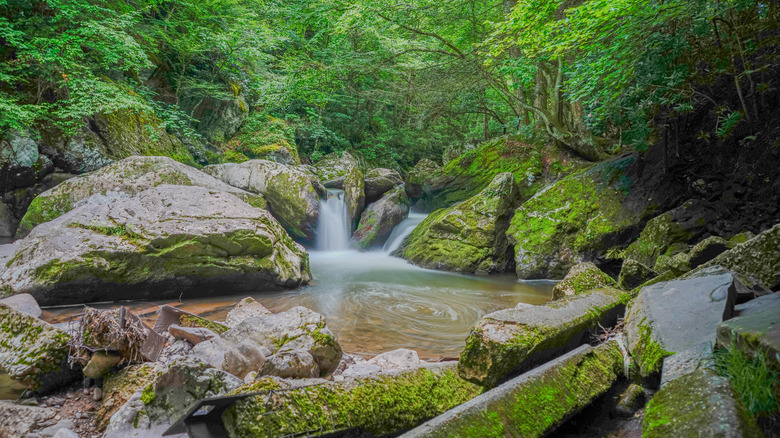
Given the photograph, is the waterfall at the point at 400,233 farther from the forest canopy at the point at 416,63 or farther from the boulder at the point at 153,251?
the boulder at the point at 153,251

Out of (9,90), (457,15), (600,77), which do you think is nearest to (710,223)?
(600,77)

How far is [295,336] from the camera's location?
3.27 metres

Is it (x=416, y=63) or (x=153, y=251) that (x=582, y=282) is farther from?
(x=416, y=63)

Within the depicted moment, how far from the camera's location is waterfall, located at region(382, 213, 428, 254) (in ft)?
43.1

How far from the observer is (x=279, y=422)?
5.19 ft

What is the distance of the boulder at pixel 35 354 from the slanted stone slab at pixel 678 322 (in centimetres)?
416

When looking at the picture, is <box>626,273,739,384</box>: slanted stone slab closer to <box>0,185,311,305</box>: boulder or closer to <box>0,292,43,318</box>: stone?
<box>0,185,311,305</box>: boulder

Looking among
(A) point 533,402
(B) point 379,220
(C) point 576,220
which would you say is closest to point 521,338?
(A) point 533,402

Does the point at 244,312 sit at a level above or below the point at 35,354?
below

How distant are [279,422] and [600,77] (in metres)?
8.07

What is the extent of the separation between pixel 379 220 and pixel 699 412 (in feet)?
40.7

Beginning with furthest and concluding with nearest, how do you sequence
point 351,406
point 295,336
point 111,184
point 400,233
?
point 400,233 < point 111,184 < point 295,336 < point 351,406

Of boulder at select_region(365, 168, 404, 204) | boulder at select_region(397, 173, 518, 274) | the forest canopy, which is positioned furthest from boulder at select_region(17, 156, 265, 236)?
boulder at select_region(365, 168, 404, 204)

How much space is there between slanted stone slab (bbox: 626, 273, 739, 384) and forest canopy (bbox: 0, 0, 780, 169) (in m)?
4.42
